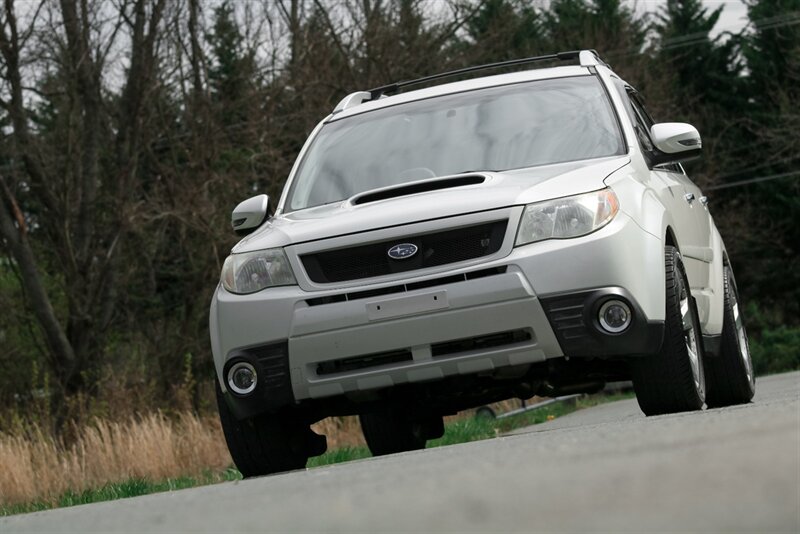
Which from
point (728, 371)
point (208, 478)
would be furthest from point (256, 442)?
point (208, 478)

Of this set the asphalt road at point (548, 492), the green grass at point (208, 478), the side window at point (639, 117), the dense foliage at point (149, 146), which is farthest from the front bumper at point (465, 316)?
the dense foliage at point (149, 146)

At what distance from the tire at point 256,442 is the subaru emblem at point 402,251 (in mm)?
1127

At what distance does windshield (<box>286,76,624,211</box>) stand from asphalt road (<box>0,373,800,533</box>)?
A: 102 inches

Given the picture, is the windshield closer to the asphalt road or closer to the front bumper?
the front bumper

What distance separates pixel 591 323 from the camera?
6746 mm

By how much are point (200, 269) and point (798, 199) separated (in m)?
32.1

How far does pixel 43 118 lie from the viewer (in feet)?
80.5

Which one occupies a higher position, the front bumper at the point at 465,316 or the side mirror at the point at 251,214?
the side mirror at the point at 251,214

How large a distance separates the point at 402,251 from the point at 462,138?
4.59 feet

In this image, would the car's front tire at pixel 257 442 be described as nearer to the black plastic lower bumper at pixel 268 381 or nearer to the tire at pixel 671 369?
the black plastic lower bumper at pixel 268 381

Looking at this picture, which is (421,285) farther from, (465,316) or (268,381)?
(268,381)

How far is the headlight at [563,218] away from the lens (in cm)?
683

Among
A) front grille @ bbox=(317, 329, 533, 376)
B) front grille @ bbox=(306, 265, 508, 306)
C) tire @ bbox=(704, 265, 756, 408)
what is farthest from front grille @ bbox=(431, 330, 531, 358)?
tire @ bbox=(704, 265, 756, 408)

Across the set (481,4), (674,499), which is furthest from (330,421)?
(481,4)
